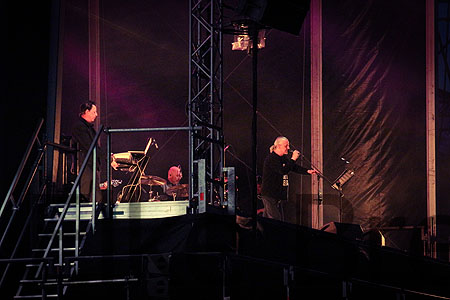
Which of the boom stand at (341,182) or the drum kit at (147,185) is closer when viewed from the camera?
the drum kit at (147,185)

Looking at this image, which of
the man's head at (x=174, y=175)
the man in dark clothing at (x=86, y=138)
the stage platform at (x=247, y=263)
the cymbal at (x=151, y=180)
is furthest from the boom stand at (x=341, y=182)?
the man in dark clothing at (x=86, y=138)

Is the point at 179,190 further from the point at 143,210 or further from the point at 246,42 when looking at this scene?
the point at 143,210

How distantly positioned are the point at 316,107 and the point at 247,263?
6163mm

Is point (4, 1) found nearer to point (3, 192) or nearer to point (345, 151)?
point (3, 192)

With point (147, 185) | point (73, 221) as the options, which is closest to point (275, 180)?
point (147, 185)

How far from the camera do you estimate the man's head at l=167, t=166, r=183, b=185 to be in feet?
41.2

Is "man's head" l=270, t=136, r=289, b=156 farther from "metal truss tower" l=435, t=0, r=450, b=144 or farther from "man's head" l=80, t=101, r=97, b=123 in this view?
"metal truss tower" l=435, t=0, r=450, b=144

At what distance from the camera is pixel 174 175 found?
12562mm

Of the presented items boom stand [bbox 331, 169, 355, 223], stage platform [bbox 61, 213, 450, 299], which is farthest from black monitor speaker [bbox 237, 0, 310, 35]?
boom stand [bbox 331, 169, 355, 223]

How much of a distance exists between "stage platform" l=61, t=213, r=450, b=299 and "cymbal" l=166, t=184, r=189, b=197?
4.65 metres

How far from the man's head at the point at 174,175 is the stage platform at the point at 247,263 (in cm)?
498

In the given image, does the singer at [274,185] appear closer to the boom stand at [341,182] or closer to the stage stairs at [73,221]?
the boom stand at [341,182]

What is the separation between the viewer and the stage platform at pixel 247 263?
22.2 feet

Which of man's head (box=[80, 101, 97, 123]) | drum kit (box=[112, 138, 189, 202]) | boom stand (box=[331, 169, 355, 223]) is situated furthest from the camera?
boom stand (box=[331, 169, 355, 223])
